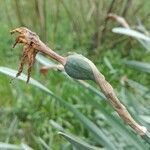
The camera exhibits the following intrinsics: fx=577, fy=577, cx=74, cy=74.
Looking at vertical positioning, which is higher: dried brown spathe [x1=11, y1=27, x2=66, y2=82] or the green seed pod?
dried brown spathe [x1=11, y1=27, x2=66, y2=82]

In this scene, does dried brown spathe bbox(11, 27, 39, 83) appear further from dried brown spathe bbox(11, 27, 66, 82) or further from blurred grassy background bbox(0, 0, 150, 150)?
blurred grassy background bbox(0, 0, 150, 150)

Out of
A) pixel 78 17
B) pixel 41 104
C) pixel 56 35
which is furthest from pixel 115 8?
pixel 41 104

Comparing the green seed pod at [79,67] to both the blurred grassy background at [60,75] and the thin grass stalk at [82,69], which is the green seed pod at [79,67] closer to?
the thin grass stalk at [82,69]

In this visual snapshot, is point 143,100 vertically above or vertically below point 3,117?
above

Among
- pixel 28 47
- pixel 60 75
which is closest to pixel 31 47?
pixel 28 47

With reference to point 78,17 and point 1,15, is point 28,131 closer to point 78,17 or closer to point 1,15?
point 78,17

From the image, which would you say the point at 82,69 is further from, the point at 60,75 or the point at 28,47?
the point at 60,75

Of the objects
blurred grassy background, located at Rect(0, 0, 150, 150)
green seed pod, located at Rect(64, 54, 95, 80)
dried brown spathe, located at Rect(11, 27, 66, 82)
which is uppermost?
dried brown spathe, located at Rect(11, 27, 66, 82)

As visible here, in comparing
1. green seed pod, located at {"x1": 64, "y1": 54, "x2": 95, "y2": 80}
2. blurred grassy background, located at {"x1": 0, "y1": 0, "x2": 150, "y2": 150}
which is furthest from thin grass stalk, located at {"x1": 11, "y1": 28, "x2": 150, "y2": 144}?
blurred grassy background, located at {"x1": 0, "y1": 0, "x2": 150, "y2": 150}

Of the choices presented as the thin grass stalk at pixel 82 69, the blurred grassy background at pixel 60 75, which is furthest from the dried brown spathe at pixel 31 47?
the blurred grassy background at pixel 60 75
